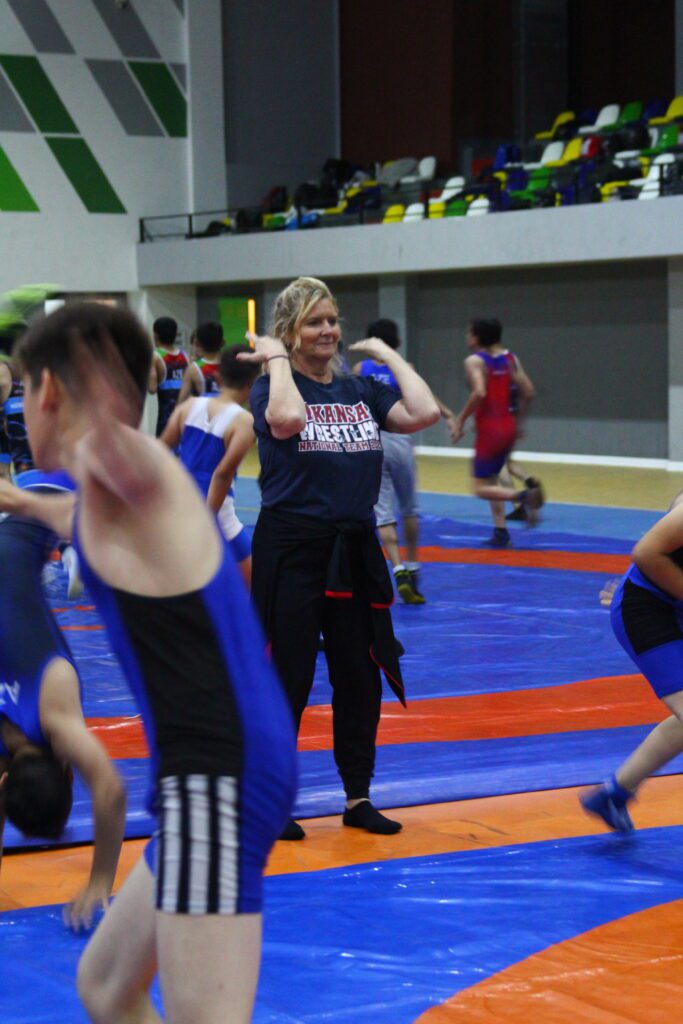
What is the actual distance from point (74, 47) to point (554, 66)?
321 inches

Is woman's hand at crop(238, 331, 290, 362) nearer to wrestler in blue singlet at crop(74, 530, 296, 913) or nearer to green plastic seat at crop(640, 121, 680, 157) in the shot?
wrestler in blue singlet at crop(74, 530, 296, 913)

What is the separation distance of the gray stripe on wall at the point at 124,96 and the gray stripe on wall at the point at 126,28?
323 millimetres

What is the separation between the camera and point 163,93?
24078mm

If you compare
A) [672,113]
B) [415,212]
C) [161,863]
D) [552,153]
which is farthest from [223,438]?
[552,153]

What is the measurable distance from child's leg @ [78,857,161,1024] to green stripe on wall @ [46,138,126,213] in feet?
→ 72.6

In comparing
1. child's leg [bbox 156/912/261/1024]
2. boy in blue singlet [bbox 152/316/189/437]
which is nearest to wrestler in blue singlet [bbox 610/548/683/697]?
child's leg [bbox 156/912/261/1024]

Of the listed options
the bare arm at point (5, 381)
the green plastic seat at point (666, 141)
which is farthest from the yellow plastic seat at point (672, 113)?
the bare arm at point (5, 381)

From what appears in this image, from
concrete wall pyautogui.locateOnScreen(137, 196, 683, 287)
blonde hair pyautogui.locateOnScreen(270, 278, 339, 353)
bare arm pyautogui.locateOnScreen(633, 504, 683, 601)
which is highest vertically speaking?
concrete wall pyautogui.locateOnScreen(137, 196, 683, 287)

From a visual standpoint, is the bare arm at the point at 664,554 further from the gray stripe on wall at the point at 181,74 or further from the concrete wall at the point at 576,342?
the gray stripe on wall at the point at 181,74

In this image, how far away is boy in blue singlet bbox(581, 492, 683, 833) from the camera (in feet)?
12.9

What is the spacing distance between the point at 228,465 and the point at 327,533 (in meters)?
1.61

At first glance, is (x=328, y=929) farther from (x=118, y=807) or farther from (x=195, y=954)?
(x=195, y=954)

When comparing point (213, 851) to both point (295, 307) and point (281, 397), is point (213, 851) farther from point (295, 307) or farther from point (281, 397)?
point (295, 307)

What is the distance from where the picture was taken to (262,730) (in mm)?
2002
